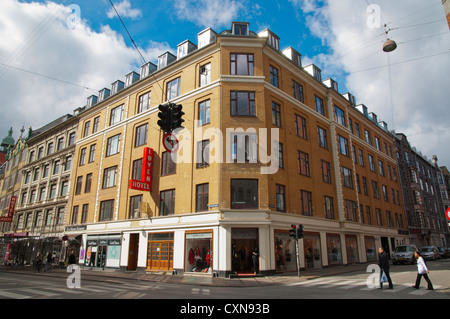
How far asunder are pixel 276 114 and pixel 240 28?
7.73 metres

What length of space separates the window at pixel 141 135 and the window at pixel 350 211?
21.1 m

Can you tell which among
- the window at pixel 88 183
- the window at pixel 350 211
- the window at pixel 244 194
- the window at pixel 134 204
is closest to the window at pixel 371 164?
the window at pixel 350 211

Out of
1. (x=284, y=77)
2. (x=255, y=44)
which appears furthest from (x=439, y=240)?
(x=255, y=44)

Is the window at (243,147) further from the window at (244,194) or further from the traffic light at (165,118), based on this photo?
the traffic light at (165,118)

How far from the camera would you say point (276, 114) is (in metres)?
23.5

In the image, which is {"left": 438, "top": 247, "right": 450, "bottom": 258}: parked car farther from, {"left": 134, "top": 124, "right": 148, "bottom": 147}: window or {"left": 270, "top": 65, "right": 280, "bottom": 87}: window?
{"left": 134, "top": 124, "right": 148, "bottom": 147}: window

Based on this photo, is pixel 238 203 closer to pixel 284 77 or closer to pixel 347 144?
pixel 284 77

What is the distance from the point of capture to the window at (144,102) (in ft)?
92.8

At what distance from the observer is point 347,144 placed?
32.7 m

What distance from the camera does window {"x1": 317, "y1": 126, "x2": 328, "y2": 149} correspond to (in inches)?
1123

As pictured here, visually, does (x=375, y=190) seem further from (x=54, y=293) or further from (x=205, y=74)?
(x=54, y=293)

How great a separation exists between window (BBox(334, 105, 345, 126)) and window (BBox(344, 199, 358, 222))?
9123mm

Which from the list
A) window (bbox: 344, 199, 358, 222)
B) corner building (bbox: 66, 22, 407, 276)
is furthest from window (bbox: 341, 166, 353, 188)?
window (bbox: 344, 199, 358, 222)

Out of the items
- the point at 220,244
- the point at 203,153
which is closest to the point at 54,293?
the point at 220,244
